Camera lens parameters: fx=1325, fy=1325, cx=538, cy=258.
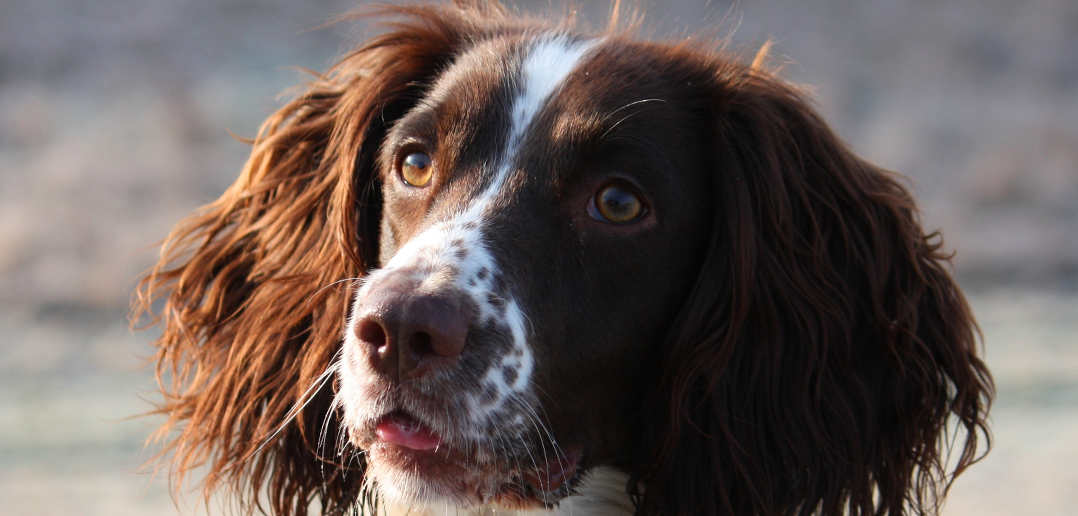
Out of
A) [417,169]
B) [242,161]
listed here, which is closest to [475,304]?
[417,169]

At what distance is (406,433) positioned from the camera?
296cm

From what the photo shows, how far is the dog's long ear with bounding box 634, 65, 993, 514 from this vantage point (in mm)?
3369

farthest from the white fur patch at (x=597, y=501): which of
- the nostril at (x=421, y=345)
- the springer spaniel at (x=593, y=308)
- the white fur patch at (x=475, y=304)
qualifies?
the nostril at (x=421, y=345)

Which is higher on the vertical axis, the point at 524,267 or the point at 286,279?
the point at 524,267

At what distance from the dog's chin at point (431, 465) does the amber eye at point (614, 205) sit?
2.02 ft

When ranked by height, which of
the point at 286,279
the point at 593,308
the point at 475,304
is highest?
the point at 593,308

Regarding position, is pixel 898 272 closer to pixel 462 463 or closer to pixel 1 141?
pixel 462 463

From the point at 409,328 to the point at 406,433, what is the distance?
0.35m

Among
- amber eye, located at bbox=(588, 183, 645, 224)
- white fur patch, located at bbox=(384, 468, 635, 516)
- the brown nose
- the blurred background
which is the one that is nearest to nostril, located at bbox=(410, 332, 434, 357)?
the brown nose

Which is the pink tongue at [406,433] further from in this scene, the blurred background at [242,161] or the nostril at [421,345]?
the blurred background at [242,161]

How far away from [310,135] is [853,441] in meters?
1.83

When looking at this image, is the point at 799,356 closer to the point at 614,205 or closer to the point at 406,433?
the point at 614,205

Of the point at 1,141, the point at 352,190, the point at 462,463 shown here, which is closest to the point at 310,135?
the point at 352,190

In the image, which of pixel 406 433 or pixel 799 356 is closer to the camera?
pixel 406 433
